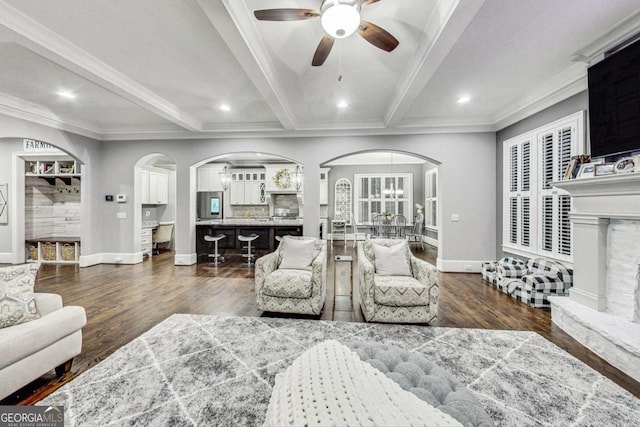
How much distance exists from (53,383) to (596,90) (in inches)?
210

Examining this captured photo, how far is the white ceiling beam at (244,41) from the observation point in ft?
6.68

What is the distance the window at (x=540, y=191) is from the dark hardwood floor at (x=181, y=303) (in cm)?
93

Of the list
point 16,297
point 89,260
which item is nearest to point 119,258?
point 89,260

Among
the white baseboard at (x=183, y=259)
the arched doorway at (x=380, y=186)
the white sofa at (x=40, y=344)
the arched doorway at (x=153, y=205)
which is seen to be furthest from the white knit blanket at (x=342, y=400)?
the arched doorway at (x=380, y=186)

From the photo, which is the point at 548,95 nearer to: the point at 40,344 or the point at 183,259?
the point at 40,344

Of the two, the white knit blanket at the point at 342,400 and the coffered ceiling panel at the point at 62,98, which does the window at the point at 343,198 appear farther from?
the white knit blanket at the point at 342,400

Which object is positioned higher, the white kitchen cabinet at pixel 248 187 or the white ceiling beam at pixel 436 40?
the white ceiling beam at pixel 436 40

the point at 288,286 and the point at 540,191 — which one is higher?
the point at 540,191

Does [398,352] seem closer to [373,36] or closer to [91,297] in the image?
[373,36]

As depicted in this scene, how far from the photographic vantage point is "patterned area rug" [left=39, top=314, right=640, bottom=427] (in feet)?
5.23

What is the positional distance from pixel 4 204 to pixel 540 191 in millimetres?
10310

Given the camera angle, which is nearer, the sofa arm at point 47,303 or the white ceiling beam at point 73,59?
the sofa arm at point 47,303

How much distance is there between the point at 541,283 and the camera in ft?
11.0

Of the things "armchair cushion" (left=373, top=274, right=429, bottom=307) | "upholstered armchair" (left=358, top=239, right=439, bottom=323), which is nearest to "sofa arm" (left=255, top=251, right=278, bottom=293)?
"upholstered armchair" (left=358, top=239, right=439, bottom=323)
